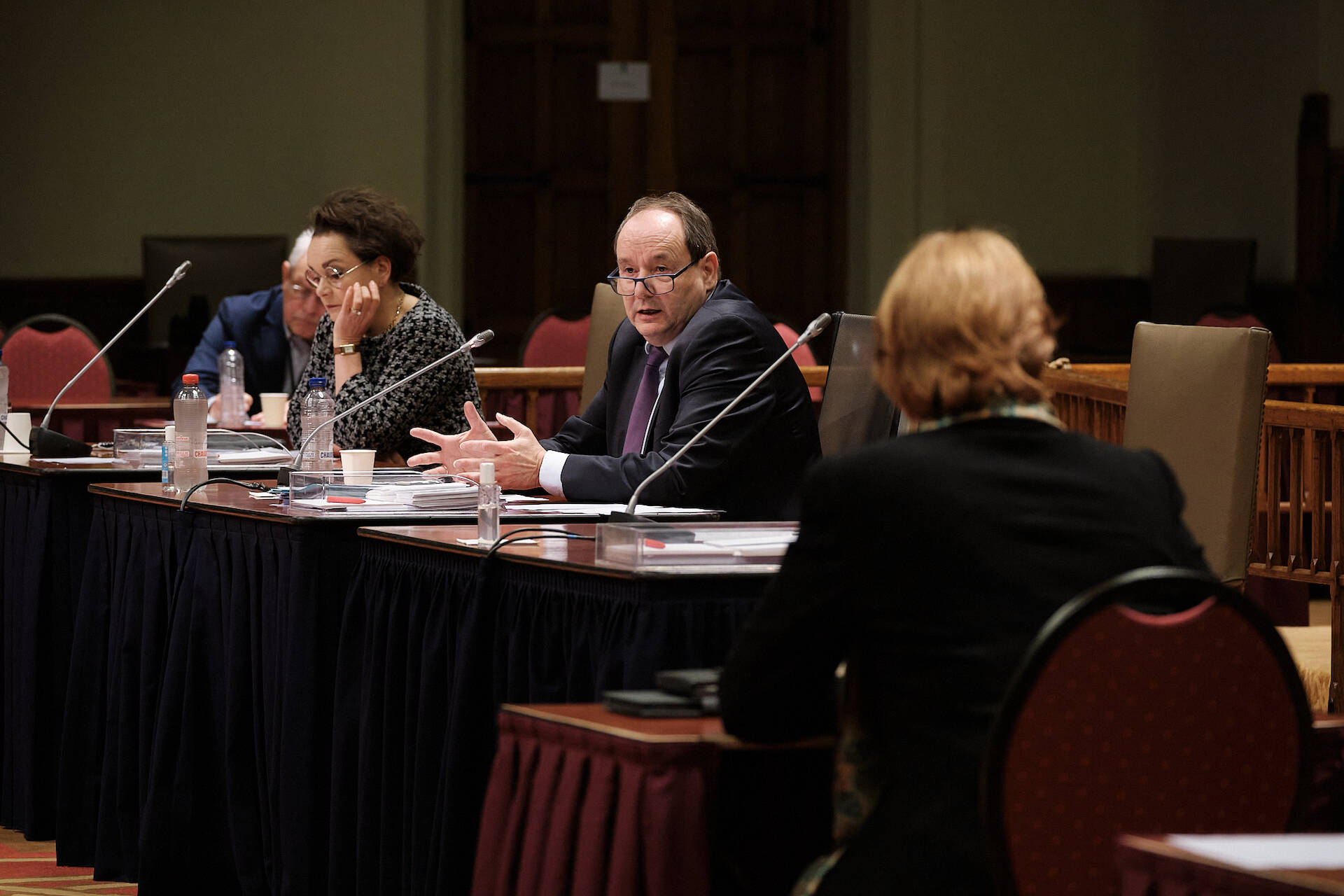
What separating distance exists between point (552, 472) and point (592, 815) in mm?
1467

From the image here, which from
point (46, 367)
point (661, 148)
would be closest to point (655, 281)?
point (46, 367)

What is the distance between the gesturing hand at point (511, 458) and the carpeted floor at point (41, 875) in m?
0.96

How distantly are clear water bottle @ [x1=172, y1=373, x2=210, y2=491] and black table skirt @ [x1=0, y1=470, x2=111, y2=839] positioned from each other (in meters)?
0.30

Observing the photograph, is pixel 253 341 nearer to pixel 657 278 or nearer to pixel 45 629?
pixel 45 629

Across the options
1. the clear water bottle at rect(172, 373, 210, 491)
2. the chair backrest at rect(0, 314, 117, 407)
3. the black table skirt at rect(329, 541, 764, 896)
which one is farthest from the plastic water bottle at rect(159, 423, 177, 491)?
the chair backrest at rect(0, 314, 117, 407)

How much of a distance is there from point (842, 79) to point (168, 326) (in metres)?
3.52

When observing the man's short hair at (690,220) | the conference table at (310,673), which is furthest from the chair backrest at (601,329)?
the conference table at (310,673)

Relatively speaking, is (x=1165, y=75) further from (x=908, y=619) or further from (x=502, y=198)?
(x=908, y=619)

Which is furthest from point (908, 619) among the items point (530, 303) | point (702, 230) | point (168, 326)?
point (530, 303)

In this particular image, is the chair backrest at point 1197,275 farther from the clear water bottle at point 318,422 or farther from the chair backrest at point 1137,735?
the chair backrest at point 1137,735

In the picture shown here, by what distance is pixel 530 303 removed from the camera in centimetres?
889

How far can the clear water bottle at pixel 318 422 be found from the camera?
3404mm

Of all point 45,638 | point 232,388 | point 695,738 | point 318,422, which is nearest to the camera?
point 695,738

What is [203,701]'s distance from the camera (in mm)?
2973
